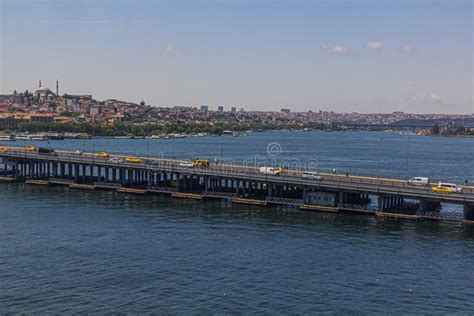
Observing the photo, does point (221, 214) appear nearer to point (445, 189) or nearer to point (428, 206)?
point (428, 206)

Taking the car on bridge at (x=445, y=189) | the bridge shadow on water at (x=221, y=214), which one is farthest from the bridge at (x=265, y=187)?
the bridge shadow on water at (x=221, y=214)

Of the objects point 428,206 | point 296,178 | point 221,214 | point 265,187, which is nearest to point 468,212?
point 428,206

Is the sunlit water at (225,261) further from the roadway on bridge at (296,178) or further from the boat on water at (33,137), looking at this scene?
the boat on water at (33,137)

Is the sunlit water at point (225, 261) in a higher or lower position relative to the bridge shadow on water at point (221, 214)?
lower

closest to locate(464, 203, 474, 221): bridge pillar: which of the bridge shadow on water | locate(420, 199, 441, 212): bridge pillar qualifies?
the bridge shadow on water

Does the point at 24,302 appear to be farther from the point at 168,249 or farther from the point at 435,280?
the point at 435,280

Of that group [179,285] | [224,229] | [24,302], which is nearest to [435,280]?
[179,285]
